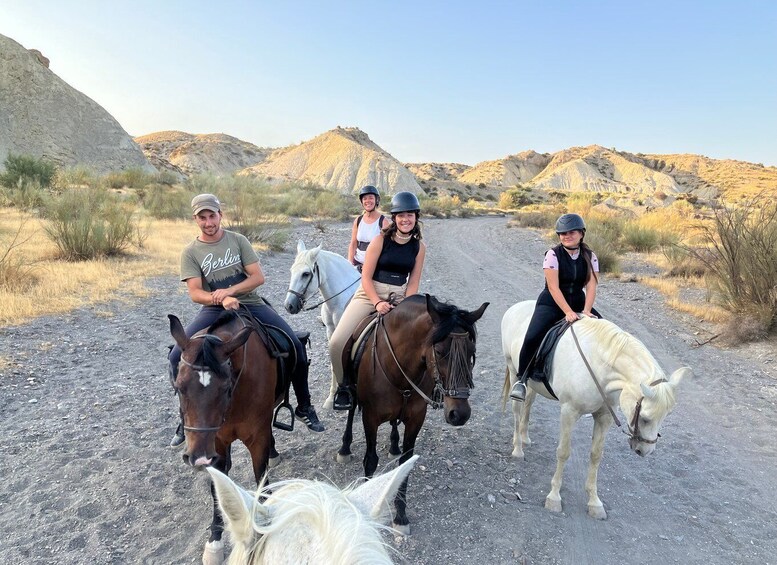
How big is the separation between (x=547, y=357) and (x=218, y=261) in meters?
3.14

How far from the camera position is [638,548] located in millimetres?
3305

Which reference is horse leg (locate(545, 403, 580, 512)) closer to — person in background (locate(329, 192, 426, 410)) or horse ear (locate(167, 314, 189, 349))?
person in background (locate(329, 192, 426, 410))

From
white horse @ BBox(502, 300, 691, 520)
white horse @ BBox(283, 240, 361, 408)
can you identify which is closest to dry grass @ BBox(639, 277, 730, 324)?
white horse @ BBox(502, 300, 691, 520)

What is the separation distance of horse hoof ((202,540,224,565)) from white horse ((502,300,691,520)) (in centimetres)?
266

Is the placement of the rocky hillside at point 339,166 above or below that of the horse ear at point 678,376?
above

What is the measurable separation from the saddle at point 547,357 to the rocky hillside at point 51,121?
120 feet

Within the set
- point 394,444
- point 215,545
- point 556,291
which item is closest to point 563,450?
point 556,291

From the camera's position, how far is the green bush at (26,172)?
18397 mm

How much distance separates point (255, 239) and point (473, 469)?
1239 centimetres

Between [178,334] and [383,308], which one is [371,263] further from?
[178,334]

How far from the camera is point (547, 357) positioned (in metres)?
4.14

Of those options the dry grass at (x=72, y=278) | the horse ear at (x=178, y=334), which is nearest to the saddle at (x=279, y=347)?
the horse ear at (x=178, y=334)

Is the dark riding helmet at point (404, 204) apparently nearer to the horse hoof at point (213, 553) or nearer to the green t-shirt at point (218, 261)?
the green t-shirt at point (218, 261)

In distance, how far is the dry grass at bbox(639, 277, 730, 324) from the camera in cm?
888
